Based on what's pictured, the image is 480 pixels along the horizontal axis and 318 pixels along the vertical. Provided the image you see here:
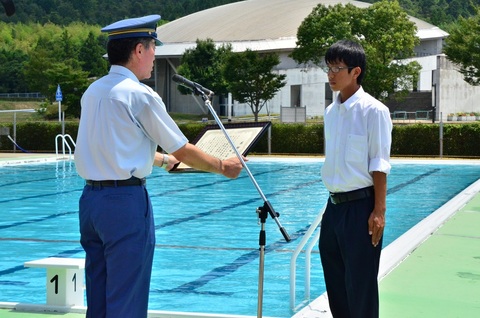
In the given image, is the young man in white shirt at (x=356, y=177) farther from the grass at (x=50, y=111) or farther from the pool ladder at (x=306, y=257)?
the grass at (x=50, y=111)

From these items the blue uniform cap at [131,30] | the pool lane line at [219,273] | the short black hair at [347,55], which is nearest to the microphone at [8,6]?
the blue uniform cap at [131,30]

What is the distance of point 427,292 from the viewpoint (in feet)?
22.1

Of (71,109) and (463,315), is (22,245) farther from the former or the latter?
(71,109)

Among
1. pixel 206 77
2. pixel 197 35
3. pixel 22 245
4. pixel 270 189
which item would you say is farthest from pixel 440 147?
pixel 197 35

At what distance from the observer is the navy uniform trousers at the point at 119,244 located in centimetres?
390

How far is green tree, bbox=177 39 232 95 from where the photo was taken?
62969 mm

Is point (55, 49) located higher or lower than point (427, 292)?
higher

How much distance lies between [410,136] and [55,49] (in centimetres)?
6803

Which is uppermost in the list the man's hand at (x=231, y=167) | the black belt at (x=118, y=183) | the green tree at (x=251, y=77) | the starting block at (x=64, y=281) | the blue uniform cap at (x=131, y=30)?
the green tree at (x=251, y=77)

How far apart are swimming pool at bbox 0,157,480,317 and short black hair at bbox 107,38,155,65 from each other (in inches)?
131

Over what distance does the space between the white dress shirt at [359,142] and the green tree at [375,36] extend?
4149cm

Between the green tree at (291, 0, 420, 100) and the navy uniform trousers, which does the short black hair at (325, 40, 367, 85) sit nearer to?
the navy uniform trousers

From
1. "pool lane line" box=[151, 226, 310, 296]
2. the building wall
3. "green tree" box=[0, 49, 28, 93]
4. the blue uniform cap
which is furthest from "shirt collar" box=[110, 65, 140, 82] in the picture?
"green tree" box=[0, 49, 28, 93]

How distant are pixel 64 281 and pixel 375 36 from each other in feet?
139
